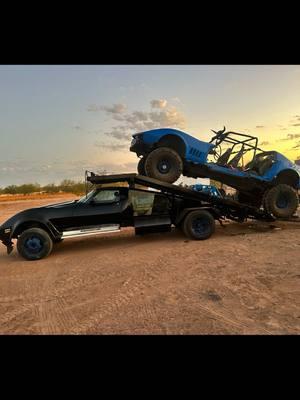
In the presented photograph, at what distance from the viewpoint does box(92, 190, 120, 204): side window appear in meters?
7.20

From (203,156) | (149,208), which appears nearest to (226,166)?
(203,156)

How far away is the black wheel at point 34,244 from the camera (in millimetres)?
6465

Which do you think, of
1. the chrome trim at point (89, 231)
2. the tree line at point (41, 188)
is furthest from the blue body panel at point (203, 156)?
the tree line at point (41, 188)

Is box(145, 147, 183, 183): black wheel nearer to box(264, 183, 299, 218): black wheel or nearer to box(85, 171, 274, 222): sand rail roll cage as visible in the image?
box(85, 171, 274, 222): sand rail roll cage

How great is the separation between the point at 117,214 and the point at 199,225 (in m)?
2.18

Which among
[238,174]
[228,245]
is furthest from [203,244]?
[238,174]

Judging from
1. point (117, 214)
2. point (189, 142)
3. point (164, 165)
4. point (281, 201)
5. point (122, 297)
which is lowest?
point (122, 297)

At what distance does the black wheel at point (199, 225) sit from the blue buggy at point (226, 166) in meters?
1.14

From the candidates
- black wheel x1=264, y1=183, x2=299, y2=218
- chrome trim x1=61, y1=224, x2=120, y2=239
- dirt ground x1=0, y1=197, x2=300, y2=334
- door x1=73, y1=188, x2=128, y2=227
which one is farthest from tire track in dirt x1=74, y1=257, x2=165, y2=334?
black wheel x1=264, y1=183, x2=299, y2=218

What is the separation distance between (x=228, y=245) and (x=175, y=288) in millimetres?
2911

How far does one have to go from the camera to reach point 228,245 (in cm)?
674

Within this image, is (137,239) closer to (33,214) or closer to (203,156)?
(33,214)

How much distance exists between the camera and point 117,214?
7.14 meters

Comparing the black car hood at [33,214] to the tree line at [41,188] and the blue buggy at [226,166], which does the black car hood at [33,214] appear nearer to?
the blue buggy at [226,166]
